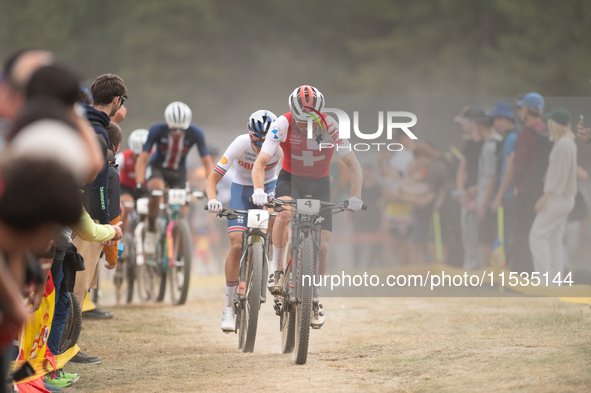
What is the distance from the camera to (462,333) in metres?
6.89

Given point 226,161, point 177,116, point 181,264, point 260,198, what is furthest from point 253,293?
point 177,116

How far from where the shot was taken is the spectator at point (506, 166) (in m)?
9.79

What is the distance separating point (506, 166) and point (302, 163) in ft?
14.5

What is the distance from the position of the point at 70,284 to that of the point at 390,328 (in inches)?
151

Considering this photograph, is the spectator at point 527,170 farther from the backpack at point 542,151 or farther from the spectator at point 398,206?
the spectator at point 398,206

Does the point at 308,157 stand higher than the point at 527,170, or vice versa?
the point at 527,170

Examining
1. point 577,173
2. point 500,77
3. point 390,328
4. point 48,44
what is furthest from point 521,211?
point 48,44

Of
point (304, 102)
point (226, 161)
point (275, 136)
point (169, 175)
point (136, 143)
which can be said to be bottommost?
point (226, 161)

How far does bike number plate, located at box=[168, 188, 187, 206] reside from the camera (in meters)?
9.56

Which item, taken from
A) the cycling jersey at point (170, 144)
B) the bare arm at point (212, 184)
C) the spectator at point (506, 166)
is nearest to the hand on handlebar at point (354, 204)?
the bare arm at point (212, 184)

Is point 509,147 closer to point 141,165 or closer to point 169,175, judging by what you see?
point 169,175

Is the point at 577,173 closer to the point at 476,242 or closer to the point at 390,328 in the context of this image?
the point at 476,242

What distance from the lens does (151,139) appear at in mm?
9695

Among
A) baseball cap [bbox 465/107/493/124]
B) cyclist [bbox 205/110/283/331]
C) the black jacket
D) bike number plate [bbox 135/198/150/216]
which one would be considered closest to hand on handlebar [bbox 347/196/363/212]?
cyclist [bbox 205/110/283/331]
